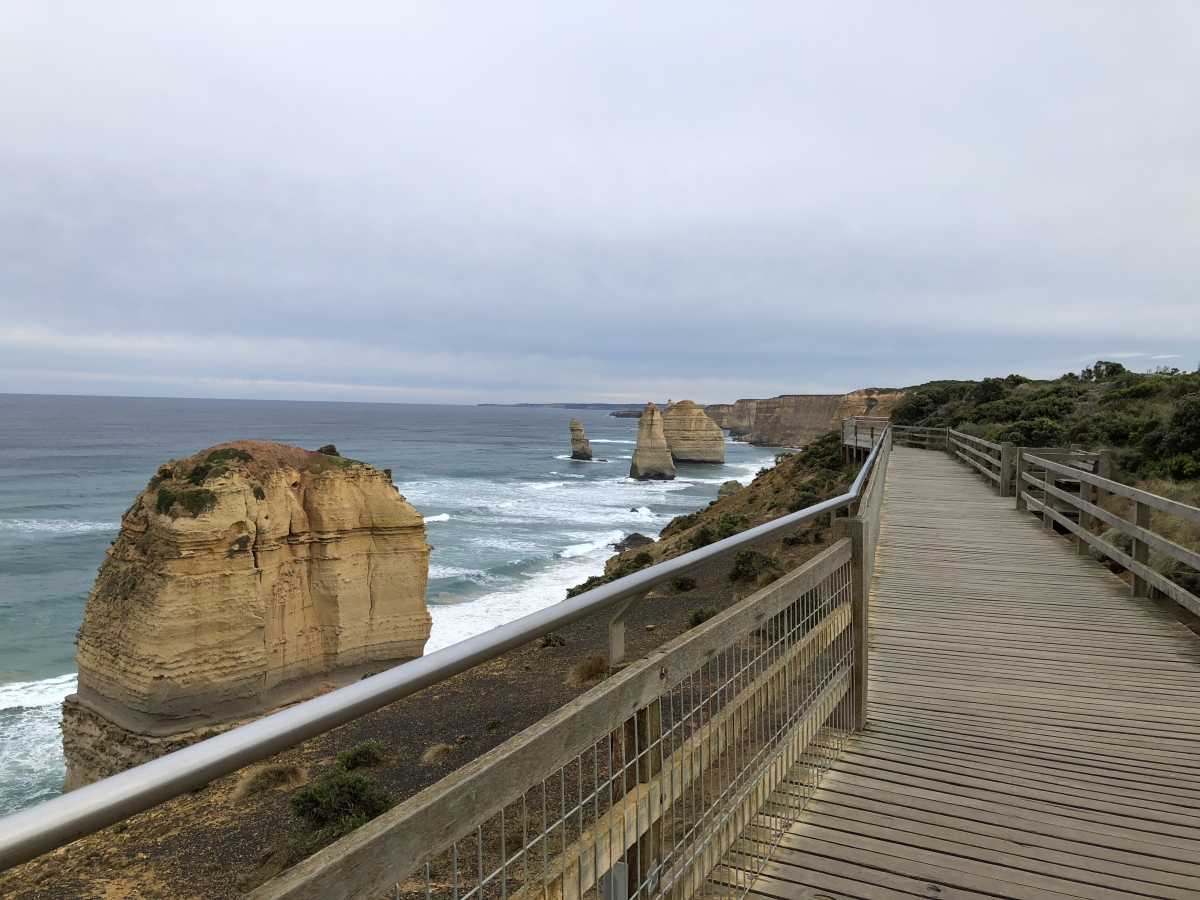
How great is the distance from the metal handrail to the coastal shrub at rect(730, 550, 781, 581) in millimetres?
12793

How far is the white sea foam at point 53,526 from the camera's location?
4625cm

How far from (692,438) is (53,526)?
239 feet

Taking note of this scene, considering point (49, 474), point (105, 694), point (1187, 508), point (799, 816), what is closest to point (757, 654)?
point (799, 816)

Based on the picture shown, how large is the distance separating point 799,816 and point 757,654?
0.94 m

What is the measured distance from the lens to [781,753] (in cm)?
342

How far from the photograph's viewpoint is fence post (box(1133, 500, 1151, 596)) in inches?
299

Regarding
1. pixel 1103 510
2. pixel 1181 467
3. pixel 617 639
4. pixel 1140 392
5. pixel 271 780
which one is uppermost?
pixel 1140 392

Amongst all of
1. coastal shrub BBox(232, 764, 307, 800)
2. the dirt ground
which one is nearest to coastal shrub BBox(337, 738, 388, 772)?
the dirt ground

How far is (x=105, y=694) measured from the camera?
722 inches

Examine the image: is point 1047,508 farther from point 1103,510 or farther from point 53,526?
point 53,526

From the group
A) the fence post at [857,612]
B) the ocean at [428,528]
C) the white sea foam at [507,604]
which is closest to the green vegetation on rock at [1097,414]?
the fence post at [857,612]

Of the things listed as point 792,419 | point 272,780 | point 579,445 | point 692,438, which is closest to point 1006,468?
point 272,780

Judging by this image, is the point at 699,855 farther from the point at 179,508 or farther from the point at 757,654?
the point at 179,508

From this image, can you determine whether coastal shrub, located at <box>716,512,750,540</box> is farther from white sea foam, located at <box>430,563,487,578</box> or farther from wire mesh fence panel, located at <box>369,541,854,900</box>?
wire mesh fence panel, located at <box>369,541,854,900</box>
